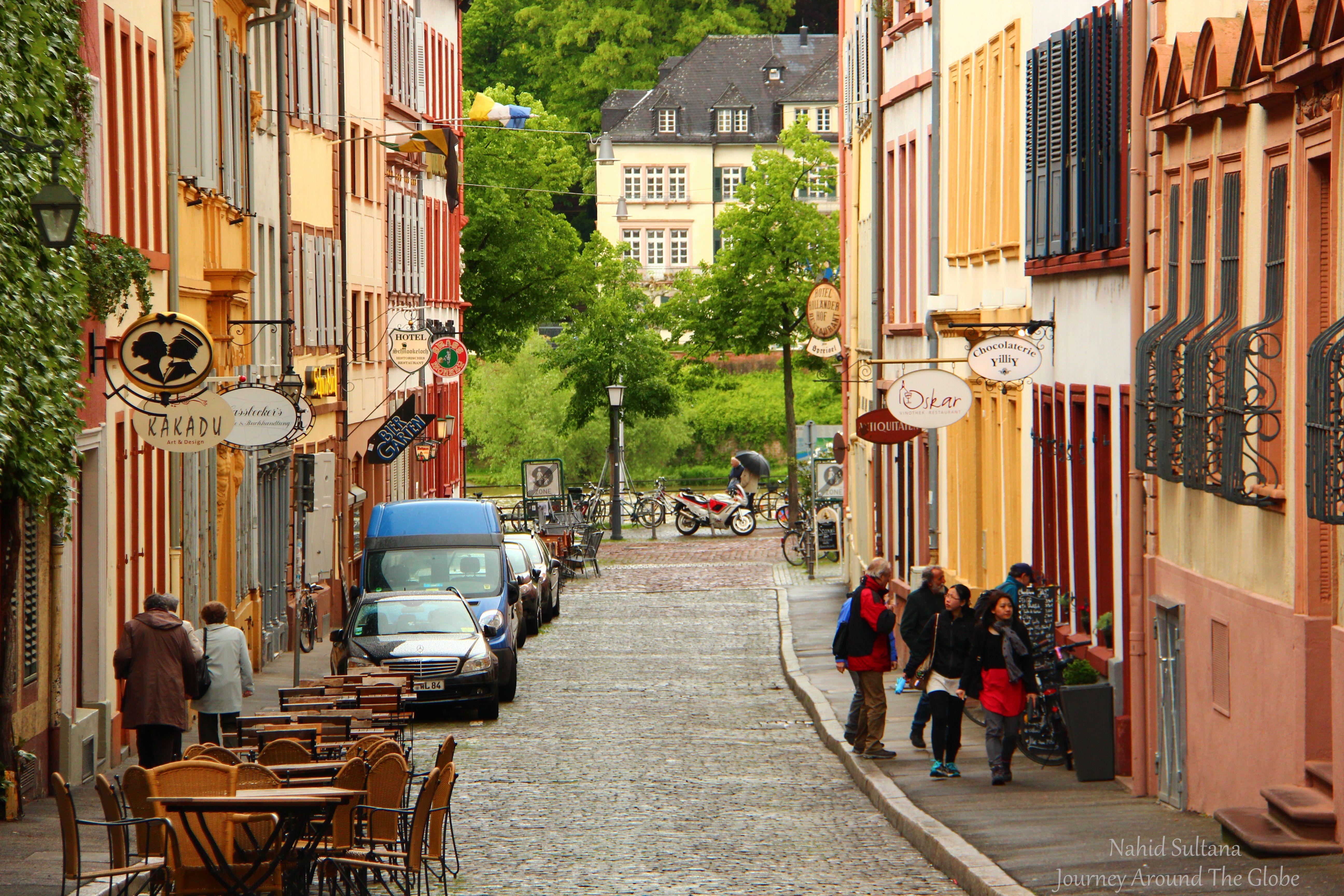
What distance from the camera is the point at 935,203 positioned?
2683 centimetres

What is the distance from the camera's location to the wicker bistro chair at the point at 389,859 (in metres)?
11.3

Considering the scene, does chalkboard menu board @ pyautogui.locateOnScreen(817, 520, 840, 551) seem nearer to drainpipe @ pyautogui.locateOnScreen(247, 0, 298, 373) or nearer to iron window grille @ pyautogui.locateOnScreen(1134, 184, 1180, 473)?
drainpipe @ pyautogui.locateOnScreen(247, 0, 298, 373)

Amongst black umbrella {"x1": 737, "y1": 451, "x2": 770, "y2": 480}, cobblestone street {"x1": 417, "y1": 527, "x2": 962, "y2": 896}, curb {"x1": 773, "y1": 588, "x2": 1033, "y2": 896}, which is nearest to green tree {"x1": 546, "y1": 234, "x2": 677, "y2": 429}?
black umbrella {"x1": 737, "y1": 451, "x2": 770, "y2": 480}

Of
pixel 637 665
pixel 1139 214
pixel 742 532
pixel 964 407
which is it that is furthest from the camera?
pixel 742 532

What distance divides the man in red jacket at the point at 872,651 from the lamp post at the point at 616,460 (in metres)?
36.9

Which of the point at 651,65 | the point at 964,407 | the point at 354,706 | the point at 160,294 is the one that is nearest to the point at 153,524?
the point at 160,294

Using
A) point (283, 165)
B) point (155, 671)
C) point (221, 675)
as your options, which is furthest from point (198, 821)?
point (283, 165)

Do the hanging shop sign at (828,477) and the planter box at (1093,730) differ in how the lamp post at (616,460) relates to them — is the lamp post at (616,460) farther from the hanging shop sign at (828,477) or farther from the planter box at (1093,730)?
the planter box at (1093,730)

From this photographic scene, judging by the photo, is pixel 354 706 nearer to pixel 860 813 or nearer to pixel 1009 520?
pixel 860 813

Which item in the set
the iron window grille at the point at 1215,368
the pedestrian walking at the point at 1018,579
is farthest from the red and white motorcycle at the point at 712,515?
the iron window grille at the point at 1215,368

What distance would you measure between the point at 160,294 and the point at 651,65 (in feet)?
250

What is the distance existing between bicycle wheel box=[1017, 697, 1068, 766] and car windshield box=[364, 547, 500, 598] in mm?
10659

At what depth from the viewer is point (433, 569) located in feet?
91.1

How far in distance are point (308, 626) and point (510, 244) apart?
3477cm
